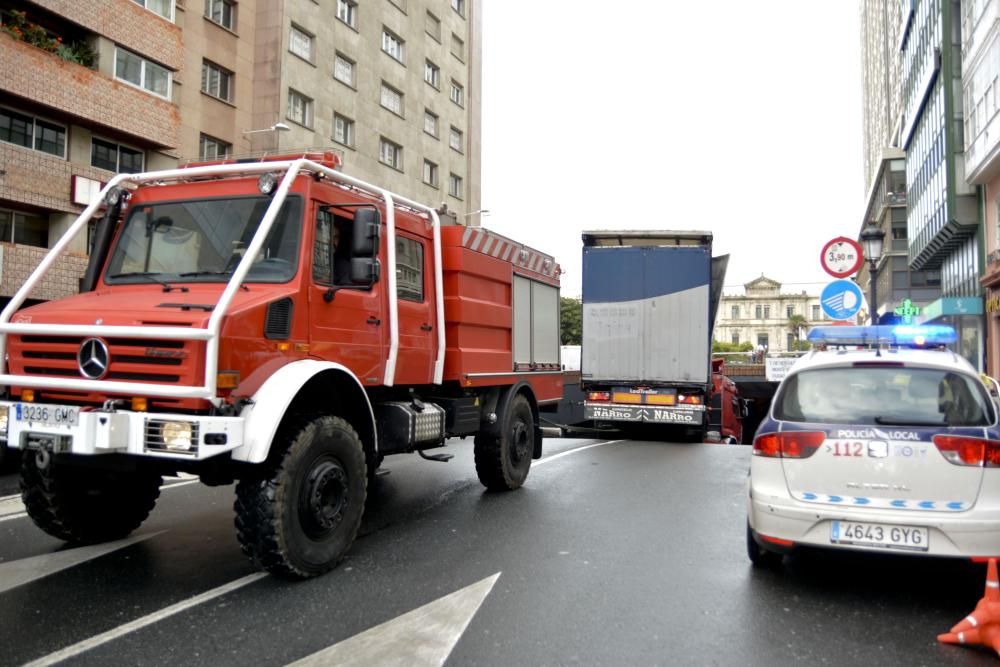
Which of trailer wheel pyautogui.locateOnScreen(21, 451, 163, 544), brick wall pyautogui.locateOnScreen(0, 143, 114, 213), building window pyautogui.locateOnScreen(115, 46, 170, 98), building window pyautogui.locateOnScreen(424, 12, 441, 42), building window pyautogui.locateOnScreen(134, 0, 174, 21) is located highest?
building window pyautogui.locateOnScreen(424, 12, 441, 42)

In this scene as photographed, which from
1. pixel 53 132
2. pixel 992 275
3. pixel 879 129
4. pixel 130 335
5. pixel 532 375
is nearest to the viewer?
pixel 130 335

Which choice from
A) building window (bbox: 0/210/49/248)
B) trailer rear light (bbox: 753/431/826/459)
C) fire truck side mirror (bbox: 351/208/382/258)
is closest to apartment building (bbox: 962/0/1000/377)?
trailer rear light (bbox: 753/431/826/459)

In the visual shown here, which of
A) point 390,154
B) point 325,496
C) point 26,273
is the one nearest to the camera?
point 325,496

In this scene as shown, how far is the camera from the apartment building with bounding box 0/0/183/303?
17953 millimetres

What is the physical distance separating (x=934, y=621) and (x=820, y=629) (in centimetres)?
69

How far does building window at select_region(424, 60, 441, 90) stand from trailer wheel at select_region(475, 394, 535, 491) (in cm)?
3077

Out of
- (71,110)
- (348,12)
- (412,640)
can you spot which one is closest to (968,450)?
(412,640)

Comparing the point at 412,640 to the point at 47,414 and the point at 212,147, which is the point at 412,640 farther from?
the point at 212,147

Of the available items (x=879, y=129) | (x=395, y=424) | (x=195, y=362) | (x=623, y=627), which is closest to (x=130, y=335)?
(x=195, y=362)

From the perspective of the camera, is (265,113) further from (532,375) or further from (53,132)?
(532,375)

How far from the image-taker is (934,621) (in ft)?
14.0

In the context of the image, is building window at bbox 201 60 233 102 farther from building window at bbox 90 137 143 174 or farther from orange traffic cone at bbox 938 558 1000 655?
orange traffic cone at bbox 938 558 1000 655

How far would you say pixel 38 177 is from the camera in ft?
60.8

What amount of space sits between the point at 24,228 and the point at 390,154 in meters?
16.8
